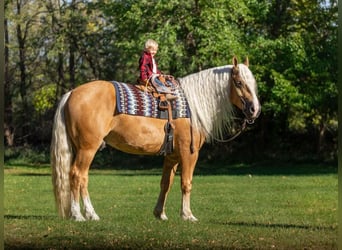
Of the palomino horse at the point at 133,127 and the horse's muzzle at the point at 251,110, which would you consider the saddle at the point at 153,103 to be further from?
the horse's muzzle at the point at 251,110

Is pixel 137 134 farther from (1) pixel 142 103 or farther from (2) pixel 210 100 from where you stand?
(2) pixel 210 100

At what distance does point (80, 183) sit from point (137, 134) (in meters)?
1.08

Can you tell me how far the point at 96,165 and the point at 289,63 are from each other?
10.2 m

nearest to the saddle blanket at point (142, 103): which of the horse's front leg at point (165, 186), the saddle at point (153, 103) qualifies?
the saddle at point (153, 103)

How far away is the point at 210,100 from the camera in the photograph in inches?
376

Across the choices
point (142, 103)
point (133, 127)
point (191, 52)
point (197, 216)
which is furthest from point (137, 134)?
point (191, 52)

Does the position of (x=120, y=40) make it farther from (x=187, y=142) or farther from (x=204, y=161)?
(x=187, y=142)

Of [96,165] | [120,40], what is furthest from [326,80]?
[96,165]

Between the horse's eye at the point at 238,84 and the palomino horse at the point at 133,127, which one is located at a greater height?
the horse's eye at the point at 238,84

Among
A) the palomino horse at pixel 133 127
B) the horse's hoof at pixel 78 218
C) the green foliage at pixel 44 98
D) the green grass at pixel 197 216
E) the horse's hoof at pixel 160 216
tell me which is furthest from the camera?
the green foliage at pixel 44 98

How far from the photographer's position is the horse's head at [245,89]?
30.6 ft

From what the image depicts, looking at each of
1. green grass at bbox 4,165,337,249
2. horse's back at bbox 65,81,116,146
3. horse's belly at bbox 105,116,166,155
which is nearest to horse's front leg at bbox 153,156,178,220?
green grass at bbox 4,165,337,249

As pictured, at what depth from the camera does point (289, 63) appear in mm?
28516

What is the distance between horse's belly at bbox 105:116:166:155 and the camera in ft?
30.6
